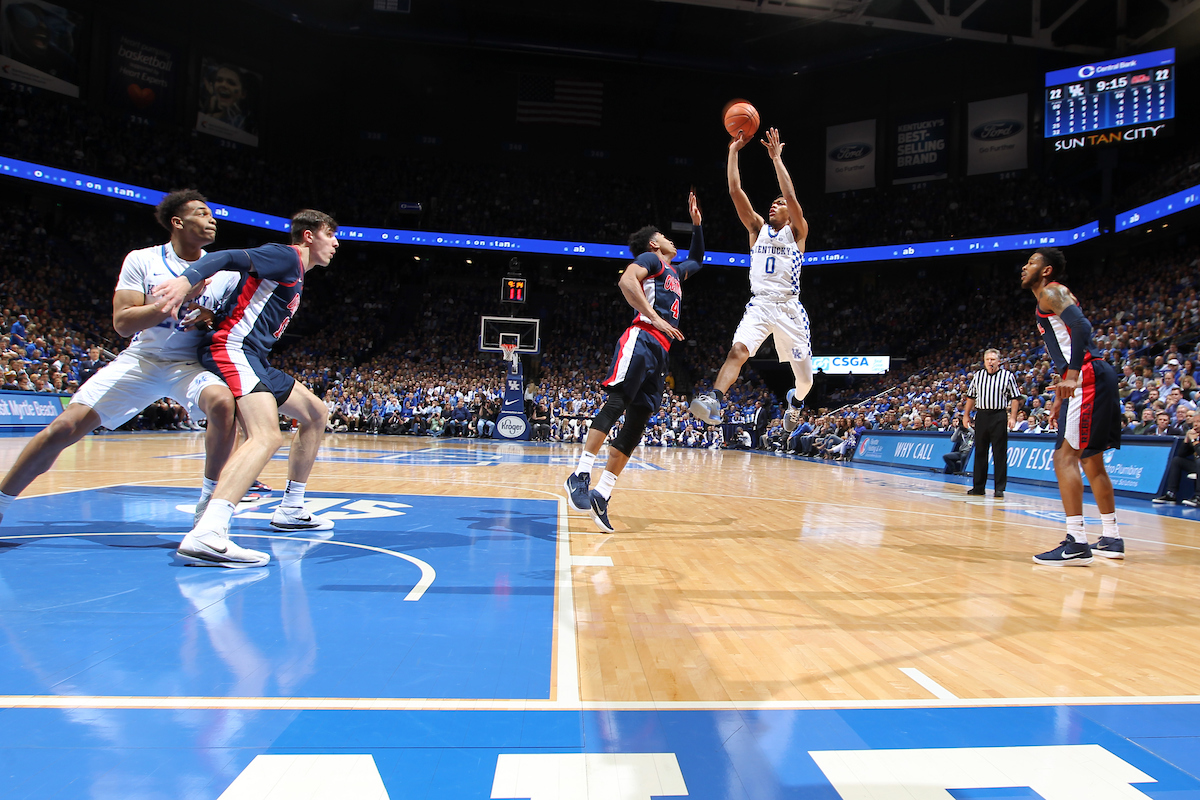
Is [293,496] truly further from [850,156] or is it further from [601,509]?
Answer: [850,156]

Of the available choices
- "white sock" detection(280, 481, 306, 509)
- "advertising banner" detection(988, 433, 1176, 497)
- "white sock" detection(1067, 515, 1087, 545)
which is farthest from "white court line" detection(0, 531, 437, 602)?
"advertising banner" detection(988, 433, 1176, 497)

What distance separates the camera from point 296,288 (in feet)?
13.4

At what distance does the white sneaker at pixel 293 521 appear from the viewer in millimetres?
4406

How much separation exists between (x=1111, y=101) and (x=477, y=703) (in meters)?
26.8

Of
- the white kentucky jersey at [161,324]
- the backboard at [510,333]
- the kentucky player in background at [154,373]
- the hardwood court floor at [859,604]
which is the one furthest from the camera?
the backboard at [510,333]

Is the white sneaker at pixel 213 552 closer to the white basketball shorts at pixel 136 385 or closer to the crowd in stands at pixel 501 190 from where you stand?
the white basketball shorts at pixel 136 385

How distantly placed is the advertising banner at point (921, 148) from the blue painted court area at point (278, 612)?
32.3 m

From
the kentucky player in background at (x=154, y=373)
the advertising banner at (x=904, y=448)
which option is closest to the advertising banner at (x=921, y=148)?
the advertising banner at (x=904, y=448)

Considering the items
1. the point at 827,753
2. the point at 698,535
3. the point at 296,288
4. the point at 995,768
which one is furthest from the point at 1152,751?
the point at 296,288

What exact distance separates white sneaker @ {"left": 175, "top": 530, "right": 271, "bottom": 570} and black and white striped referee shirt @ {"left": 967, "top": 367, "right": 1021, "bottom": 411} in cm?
864

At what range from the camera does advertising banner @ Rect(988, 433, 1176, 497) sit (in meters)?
9.37

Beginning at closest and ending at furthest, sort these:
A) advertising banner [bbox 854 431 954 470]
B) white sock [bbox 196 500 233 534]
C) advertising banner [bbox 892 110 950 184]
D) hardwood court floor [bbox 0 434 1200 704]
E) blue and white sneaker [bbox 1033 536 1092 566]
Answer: hardwood court floor [bbox 0 434 1200 704]
white sock [bbox 196 500 233 534]
blue and white sneaker [bbox 1033 536 1092 566]
advertising banner [bbox 854 431 954 470]
advertising banner [bbox 892 110 950 184]

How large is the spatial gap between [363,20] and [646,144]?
14.2 meters

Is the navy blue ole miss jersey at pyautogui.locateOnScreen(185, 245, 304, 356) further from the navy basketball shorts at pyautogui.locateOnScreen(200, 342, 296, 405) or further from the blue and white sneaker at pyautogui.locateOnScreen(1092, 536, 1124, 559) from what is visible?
the blue and white sneaker at pyautogui.locateOnScreen(1092, 536, 1124, 559)
